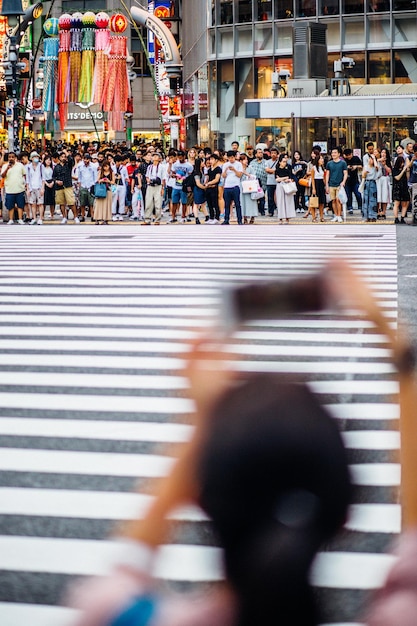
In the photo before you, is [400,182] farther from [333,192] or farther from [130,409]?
[130,409]

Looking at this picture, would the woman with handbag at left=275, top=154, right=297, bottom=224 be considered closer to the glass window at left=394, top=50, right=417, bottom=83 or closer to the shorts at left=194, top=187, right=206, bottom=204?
the shorts at left=194, top=187, right=206, bottom=204

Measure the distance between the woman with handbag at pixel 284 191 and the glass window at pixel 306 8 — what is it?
23.7 meters

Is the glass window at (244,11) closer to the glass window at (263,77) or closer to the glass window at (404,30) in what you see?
the glass window at (263,77)

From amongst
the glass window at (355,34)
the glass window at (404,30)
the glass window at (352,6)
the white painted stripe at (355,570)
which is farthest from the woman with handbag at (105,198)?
the white painted stripe at (355,570)

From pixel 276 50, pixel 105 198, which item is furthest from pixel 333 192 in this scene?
pixel 276 50

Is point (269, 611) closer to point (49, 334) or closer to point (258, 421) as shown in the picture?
point (258, 421)

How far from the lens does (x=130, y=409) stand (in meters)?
8.27

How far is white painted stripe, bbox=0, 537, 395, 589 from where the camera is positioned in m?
5.02

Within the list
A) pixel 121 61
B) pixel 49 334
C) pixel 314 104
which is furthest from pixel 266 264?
pixel 121 61

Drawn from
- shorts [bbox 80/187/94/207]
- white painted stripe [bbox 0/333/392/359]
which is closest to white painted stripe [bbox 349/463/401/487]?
white painted stripe [bbox 0/333/392/359]

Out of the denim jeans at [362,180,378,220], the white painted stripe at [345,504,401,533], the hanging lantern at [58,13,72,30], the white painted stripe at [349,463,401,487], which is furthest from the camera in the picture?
the hanging lantern at [58,13,72,30]

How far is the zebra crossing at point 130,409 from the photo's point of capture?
4.95 metres

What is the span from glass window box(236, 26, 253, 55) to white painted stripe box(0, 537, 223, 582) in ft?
158

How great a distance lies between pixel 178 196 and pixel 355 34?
2243cm
